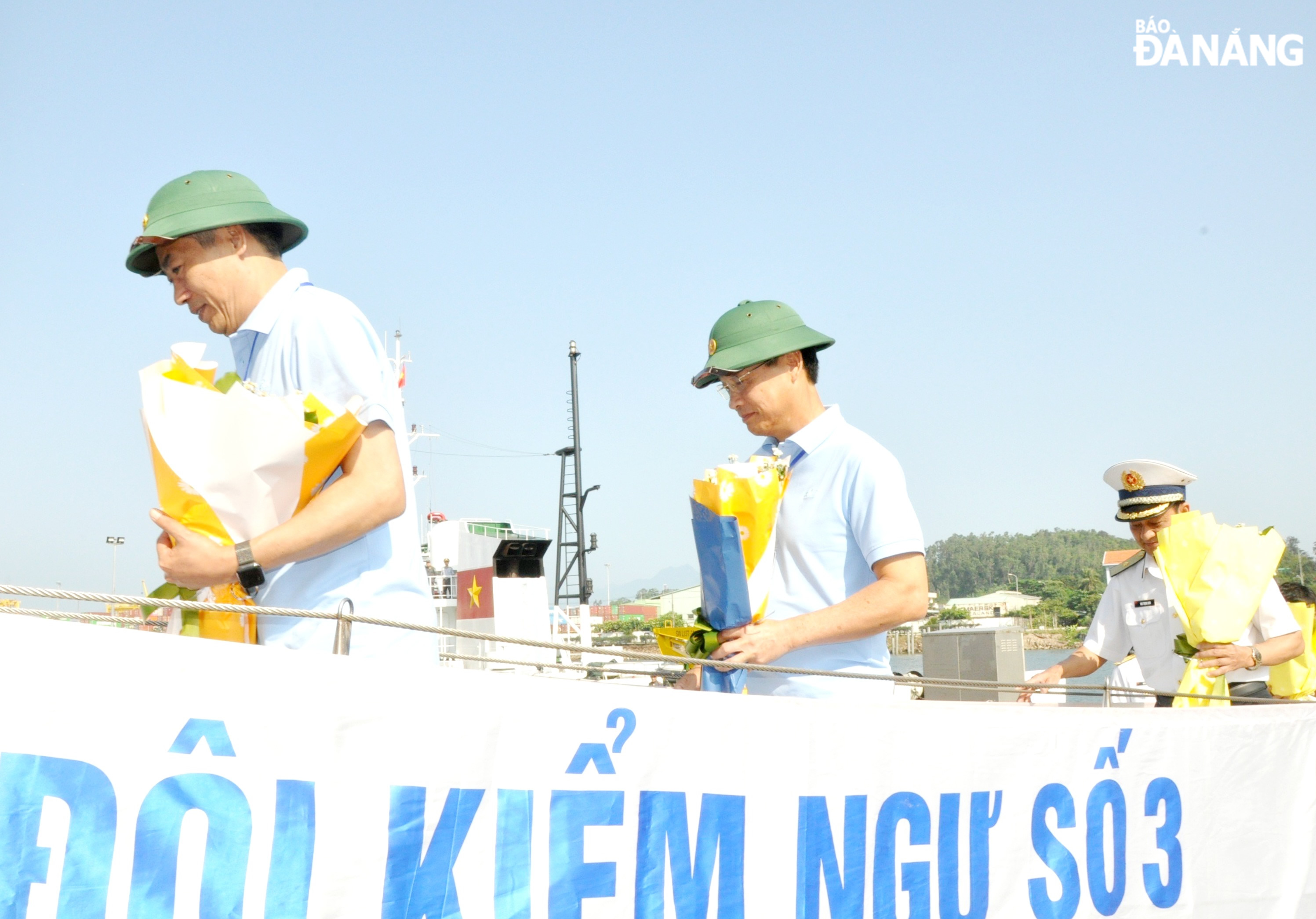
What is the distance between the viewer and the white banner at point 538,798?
1666mm

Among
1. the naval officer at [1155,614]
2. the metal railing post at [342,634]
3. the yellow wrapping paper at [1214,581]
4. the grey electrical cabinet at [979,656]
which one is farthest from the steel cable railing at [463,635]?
the grey electrical cabinet at [979,656]

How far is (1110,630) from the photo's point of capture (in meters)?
4.61

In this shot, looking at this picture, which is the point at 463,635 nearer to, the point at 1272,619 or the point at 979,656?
the point at 1272,619

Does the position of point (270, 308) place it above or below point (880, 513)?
above

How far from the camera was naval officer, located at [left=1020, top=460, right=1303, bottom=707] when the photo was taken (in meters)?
4.09

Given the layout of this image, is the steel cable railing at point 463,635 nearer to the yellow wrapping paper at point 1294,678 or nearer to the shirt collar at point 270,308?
the shirt collar at point 270,308

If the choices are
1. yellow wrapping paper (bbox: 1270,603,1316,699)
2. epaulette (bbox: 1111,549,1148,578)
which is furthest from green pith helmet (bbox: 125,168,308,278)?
yellow wrapping paper (bbox: 1270,603,1316,699)

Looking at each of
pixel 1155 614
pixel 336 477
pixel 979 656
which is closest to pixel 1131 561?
pixel 1155 614

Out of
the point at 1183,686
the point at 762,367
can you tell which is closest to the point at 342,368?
the point at 762,367

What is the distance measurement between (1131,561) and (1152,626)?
1.00 ft

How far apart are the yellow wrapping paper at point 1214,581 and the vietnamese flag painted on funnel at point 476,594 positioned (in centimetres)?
1506

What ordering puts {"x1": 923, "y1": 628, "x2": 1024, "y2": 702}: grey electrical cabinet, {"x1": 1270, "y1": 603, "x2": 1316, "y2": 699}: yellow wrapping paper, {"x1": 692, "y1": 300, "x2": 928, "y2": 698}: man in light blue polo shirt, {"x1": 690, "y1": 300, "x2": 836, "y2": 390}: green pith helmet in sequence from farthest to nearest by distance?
{"x1": 923, "y1": 628, "x2": 1024, "y2": 702}: grey electrical cabinet
{"x1": 1270, "y1": 603, "x2": 1316, "y2": 699}: yellow wrapping paper
{"x1": 690, "y1": 300, "x2": 836, "y2": 390}: green pith helmet
{"x1": 692, "y1": 300, "x2": 928, "y2": 698}: man in light blue polo shirt

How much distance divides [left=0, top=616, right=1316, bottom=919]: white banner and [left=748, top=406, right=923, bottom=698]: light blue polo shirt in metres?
0.31

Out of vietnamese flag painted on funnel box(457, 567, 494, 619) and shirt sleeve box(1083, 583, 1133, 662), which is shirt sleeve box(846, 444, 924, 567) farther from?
vietnamese flag painted on funnel box(457, 567, 494, 619)
